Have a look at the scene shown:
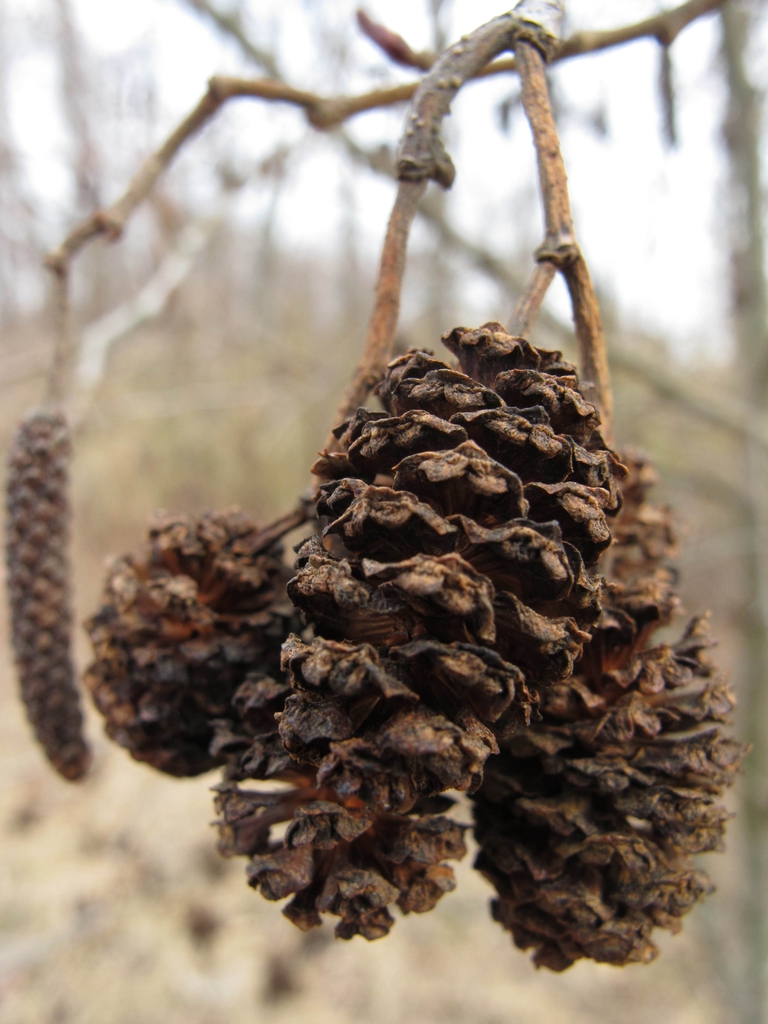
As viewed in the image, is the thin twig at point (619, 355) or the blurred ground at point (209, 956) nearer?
the thin twig at point (619, 355)

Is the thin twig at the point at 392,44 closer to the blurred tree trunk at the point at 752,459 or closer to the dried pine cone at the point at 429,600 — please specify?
the dried pine cone at the point at 429,600

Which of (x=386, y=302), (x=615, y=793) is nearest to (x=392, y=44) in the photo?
(x=386, y=302)

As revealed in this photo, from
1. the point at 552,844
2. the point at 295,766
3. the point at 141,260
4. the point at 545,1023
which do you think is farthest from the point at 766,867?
the point at 141,260

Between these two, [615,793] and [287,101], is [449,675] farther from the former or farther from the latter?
[287,101]

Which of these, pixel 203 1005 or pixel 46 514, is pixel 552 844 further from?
pixel 203 1005

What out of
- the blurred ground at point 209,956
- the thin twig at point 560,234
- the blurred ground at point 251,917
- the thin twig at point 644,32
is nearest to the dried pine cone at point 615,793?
the thin twig at point 560,234

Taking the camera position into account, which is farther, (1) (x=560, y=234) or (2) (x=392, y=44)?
(2) (x=392, y=44)

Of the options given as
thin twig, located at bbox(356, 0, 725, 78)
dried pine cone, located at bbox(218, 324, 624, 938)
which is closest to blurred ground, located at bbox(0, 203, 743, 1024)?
thin twig, located at bbox(356, 0, 725, 78)
